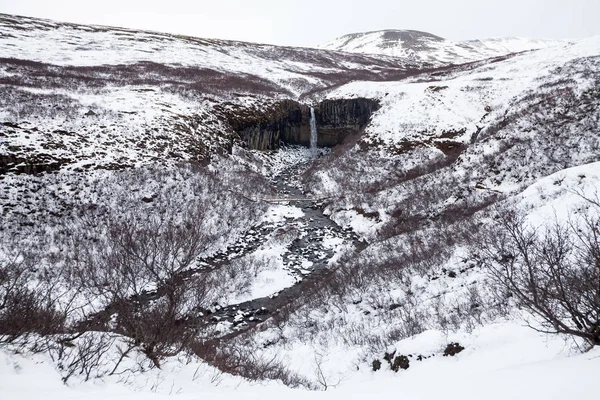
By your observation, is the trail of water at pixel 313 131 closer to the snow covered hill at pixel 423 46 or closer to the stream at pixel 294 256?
the stream at pixel 294 256

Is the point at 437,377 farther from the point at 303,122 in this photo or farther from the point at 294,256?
the point at 303,122

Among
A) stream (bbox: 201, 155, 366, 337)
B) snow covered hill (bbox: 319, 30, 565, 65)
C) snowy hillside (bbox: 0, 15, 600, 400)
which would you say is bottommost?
stream (bbox: 201, 155, 366, 337)

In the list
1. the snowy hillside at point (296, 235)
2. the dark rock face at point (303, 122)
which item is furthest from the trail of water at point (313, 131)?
the dark rock face at point (303, 122)

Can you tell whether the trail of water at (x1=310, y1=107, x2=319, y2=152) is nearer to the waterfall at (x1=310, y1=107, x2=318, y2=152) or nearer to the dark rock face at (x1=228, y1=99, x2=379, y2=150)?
the waterfall at (x1=310, y1=107, x2=318, y2=152)

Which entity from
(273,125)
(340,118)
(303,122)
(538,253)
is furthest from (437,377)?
(303,122)

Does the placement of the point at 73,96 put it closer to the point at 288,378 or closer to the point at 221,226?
the point at 221,226

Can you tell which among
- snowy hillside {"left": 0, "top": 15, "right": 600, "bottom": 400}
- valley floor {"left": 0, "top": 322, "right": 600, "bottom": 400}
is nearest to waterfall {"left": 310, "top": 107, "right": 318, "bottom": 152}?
snowy hillside {"left": 0, "top": 15, "right": 600, "bottom": 400}
